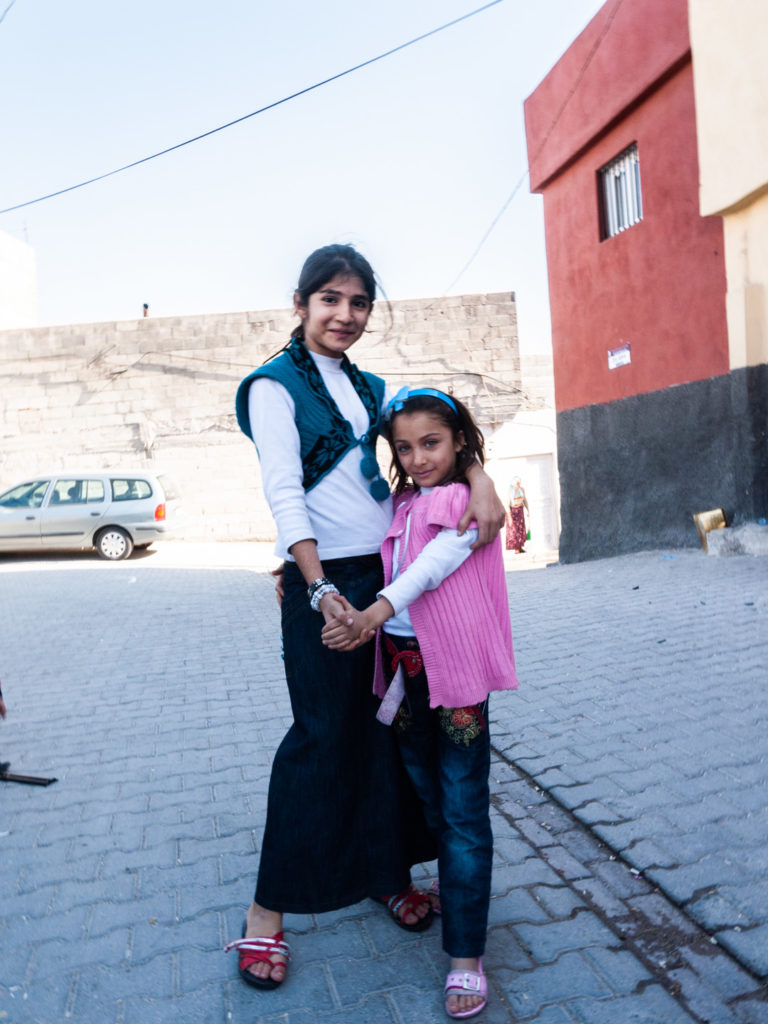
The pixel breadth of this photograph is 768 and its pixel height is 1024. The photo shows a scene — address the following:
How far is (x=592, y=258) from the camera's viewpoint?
11.4 meters

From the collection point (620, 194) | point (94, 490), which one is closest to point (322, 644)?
point (620, 194)

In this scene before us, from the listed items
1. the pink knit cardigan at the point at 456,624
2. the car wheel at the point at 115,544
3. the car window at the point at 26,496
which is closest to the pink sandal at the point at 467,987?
the pink knit cardigan at the point at 456,624

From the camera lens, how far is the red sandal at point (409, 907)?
2.57 meters

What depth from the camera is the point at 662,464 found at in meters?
10.0

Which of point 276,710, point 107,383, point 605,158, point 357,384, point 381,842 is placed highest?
point 605,158

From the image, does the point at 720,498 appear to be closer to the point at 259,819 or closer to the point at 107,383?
the point at 259,819

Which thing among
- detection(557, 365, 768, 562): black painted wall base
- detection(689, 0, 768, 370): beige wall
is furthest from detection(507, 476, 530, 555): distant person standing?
detection(689, 0, 768, 370): beige wall

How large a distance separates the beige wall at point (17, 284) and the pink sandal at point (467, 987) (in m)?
27.6

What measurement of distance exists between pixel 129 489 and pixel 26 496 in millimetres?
1738

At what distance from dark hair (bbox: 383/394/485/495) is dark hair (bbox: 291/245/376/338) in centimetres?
36

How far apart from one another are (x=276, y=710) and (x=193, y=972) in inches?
103


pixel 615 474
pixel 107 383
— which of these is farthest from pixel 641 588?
pixel 107 383

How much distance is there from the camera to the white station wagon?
581 inches

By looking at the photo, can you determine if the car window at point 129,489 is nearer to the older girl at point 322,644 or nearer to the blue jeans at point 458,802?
the older girl at point 322,644
